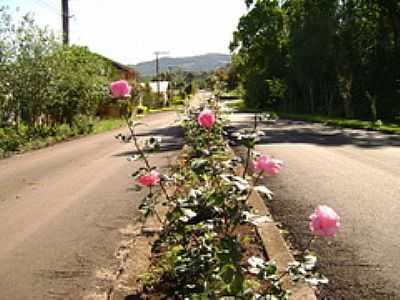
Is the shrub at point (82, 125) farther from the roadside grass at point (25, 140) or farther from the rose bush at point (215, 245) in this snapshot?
the rose bush at point (215, 245)

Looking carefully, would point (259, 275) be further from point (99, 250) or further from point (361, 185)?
point (361, 185)

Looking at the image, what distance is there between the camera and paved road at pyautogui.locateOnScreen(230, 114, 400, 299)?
5.15 meters

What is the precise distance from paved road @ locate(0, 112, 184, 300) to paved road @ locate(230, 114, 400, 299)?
7.09ft

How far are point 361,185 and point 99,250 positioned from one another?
5486 millimetres

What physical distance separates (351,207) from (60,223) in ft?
13.2

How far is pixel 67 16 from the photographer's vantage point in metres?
30.8

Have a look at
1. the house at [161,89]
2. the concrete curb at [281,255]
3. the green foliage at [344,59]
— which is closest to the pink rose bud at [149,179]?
the concrete curb at [281,255]

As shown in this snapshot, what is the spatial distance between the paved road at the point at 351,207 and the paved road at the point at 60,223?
2161 mm

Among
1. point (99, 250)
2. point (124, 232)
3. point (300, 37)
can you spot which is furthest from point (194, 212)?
point (300, 37)

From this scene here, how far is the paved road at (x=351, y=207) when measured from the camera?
5148mm

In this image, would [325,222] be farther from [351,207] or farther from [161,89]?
[161,89]

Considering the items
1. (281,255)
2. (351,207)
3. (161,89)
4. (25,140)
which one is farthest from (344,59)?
(161,89)

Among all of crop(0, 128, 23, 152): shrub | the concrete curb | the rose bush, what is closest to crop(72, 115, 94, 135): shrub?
crop(0, 128, 23, 152): shrub

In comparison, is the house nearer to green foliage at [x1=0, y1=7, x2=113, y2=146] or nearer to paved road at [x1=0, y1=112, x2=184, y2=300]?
green foliage at [x1=0, y1=7, x2=113, y2=146]
